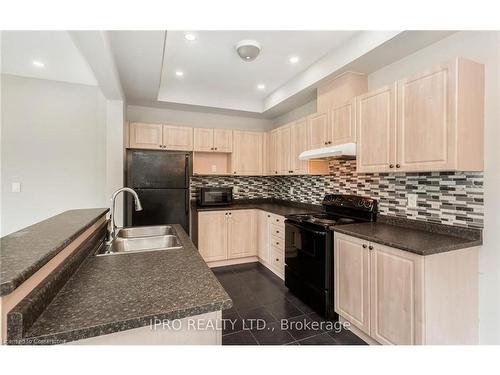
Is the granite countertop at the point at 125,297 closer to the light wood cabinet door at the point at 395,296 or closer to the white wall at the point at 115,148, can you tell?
the light wood cabinet door at the point at 395,296

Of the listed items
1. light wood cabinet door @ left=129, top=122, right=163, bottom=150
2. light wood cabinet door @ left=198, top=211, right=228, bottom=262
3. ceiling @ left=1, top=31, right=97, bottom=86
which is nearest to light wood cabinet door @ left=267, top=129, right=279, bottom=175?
light wood cabinet door @ left=198, top=211, right=228, bottom=262

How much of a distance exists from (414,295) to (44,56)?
4060mm

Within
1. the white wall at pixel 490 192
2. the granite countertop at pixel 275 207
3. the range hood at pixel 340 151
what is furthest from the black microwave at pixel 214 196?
the white wall at pixel 490 192

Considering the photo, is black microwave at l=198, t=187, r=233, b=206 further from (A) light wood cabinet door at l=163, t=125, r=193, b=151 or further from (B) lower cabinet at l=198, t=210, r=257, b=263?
(A) light wood cabinet door at l=163, t=125, r=193, b=151

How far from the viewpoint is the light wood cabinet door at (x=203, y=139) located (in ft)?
12.3

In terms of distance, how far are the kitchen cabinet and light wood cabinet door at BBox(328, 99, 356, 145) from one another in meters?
1.76

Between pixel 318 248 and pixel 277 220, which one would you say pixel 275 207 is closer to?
pixel 277 220

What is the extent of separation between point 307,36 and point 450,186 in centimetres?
180

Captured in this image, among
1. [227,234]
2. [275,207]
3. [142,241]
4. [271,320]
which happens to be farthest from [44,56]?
[271,320]

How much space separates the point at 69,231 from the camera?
3.91ft

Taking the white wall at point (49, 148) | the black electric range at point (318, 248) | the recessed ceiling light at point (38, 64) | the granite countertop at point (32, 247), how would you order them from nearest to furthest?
the granite countertop at point (32, 247) < the black electric range at point (318, 248) < the recessed ceiling light at point (38, 64) < the white wall at point (49, 148)

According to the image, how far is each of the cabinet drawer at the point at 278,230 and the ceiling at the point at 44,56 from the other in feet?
9.05

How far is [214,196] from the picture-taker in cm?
373
